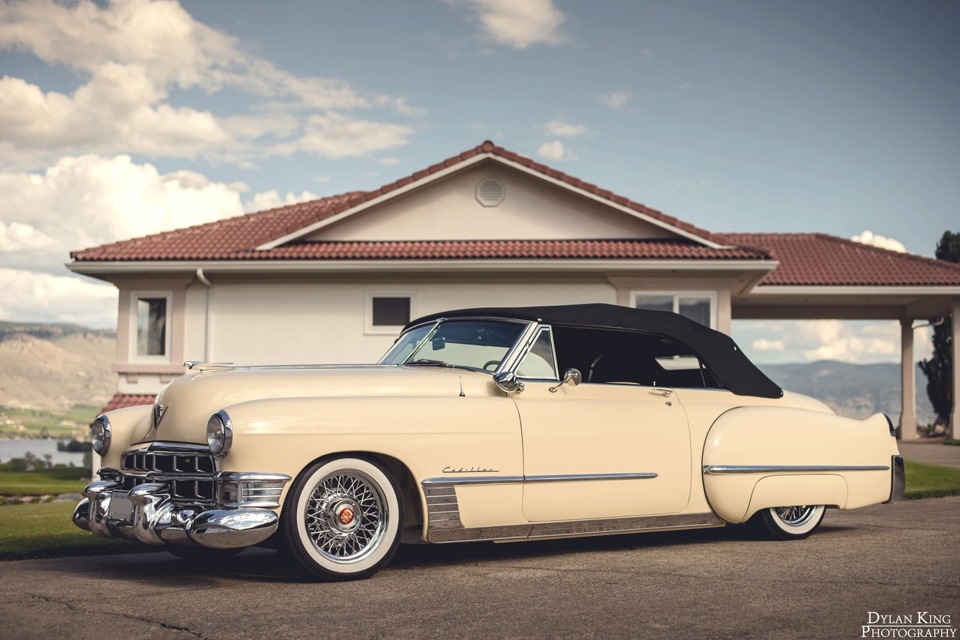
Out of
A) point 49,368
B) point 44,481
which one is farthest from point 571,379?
point 49,368

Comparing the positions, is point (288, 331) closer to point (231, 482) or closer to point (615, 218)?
point (615, 218)

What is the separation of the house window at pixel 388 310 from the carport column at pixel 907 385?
598 inches

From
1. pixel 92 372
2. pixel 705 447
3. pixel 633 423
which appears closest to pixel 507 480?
pixel 633 423

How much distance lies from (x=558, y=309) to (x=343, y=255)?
10.9 meters

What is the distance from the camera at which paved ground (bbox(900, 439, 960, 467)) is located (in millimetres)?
18359

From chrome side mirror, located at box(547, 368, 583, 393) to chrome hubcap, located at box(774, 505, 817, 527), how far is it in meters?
1.97

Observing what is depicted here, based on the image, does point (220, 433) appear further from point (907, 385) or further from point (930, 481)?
point (907, 385)

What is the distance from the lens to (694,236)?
18578 millimetres

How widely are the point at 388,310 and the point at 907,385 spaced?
640 inches

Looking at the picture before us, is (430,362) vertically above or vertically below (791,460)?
above

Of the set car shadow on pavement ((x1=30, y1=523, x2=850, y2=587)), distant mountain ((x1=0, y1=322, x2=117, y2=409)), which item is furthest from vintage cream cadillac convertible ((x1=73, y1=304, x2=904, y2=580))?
distant mountain ((x1=0, y1=322, x2=117, y2=409))

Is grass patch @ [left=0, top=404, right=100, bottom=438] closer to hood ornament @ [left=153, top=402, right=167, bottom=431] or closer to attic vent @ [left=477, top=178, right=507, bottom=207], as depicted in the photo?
attic vent @ [left=477, top=178, right=507, bottom=207]

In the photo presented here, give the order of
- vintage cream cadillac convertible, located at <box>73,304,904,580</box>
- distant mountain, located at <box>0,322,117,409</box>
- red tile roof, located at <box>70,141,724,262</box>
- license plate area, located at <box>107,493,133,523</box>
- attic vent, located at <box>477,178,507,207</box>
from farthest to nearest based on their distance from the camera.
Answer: distant mountain, located at <box>0,322,117,409</box>
attic vent, located at <box>477,178,507,207</box>
red tile roof, located at <box>70,141,724,262</box>
license plate area, located at <box>107,493,133,523</box>
vintage cream cadillac convertible, located at <box>73,304,904,580</box>

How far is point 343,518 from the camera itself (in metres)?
6.02
